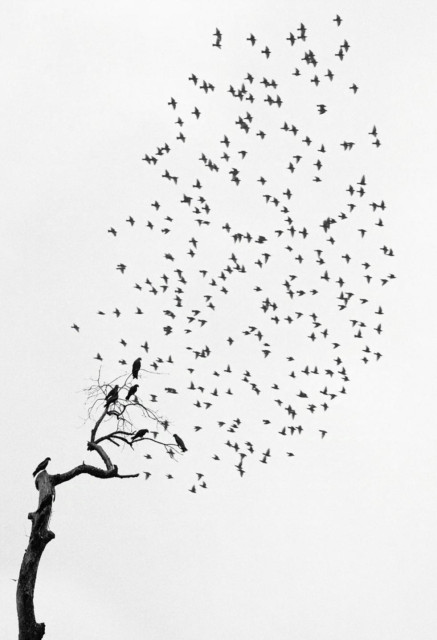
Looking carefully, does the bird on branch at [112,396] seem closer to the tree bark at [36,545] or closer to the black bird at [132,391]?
the black bird at [132,391]

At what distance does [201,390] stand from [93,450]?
35.6 meters

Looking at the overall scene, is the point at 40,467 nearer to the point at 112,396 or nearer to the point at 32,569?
the point at 112,396

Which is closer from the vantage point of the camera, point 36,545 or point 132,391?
point 36,545

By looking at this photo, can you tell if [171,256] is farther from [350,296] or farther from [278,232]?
[350,296]

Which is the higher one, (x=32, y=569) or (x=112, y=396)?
(x=112, y=396)

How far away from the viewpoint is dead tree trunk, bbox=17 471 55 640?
9.87 metres

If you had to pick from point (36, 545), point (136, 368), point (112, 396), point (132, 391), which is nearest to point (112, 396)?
point (112, 396)

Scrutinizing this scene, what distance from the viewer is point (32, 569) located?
1011 centimetres

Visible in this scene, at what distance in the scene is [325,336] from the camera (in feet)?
159

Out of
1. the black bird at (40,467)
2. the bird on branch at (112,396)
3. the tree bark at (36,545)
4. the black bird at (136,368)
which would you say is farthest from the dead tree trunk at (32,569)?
the black bird at (136,368)

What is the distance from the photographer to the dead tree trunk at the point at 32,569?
9.87 metres

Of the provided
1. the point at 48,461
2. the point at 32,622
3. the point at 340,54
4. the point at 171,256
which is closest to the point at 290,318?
the point at 171,256

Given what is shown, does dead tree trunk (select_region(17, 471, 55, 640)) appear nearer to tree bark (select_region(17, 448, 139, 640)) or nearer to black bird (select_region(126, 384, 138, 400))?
tree bark (select_region(17, 448, 139, 640))

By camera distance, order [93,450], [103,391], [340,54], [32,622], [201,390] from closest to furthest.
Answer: [32,622] < [93,450] < [103,391] < [340,54] < [201,390]
